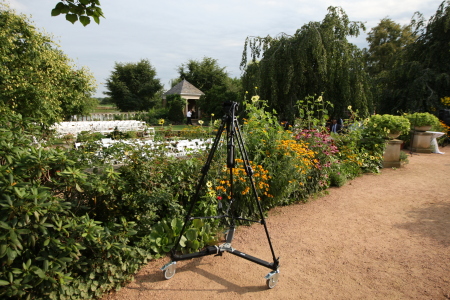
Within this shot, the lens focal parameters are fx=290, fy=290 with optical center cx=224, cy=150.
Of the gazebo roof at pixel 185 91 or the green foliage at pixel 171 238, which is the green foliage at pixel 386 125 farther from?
the gazebo roof at pixel 185 91

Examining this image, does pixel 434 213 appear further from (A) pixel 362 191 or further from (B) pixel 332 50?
(B) pixel 332 50

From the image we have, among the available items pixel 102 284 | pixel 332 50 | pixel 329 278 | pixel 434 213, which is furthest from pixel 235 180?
pixel 332 50

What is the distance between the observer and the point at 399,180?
6703 millimetres

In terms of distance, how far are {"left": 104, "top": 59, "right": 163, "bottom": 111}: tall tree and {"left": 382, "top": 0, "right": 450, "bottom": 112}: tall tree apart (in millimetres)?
26046

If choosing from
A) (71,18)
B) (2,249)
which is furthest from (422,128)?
(2,249)

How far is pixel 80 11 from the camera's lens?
276 centimetres

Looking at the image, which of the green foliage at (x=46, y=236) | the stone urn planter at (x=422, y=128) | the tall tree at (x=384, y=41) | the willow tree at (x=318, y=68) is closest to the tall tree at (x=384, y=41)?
the tall tree at (x=384, y=41)

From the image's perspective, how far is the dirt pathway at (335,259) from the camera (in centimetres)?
265

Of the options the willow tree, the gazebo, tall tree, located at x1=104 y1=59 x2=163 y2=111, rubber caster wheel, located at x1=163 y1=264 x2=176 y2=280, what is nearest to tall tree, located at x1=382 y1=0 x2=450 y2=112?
the willow tree

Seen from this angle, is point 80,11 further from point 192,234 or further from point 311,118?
point 311,118

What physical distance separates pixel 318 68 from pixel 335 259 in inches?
389

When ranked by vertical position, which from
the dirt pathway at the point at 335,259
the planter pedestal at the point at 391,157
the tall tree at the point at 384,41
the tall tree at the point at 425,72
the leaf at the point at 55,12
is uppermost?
the tall tree at the point at 384,41

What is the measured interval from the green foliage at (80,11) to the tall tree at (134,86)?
3225 cm

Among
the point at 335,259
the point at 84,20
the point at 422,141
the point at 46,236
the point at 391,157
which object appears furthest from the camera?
the point at 422,141
